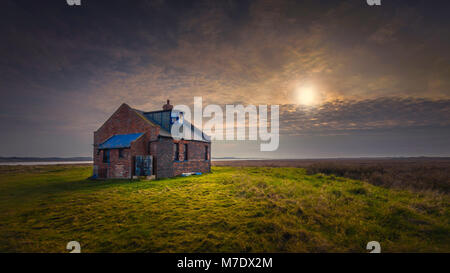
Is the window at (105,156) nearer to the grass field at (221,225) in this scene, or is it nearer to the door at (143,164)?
the door at (143,164)

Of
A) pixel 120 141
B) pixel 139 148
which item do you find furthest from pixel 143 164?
pixel 120 141

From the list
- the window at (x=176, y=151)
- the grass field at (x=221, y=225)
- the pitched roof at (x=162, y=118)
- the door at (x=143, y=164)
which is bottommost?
the grass field at (x=221, y=225)

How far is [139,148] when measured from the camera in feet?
68.1

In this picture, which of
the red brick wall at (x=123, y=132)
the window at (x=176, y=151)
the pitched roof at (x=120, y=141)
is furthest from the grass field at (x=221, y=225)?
the window at (x=176, y=151)

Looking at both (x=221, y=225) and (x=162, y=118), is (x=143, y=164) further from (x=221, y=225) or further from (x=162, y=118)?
(x=221, y=225)

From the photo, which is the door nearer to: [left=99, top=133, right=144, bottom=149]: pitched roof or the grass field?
[left=99, top=133, right=144, bottom=149]: pitched roof

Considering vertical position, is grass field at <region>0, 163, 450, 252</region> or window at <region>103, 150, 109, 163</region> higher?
window at <region>103, 150, 109, 163</region>

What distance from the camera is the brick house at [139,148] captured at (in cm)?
2028

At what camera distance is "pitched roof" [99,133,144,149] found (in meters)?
20.8

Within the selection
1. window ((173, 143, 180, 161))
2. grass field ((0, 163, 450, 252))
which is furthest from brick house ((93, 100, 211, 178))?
grass field ((0, 163, 450, 252))

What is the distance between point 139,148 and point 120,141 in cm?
282

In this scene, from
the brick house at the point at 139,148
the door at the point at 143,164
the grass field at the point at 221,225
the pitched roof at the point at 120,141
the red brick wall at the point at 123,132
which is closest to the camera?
the grass field at the point at 221,225
